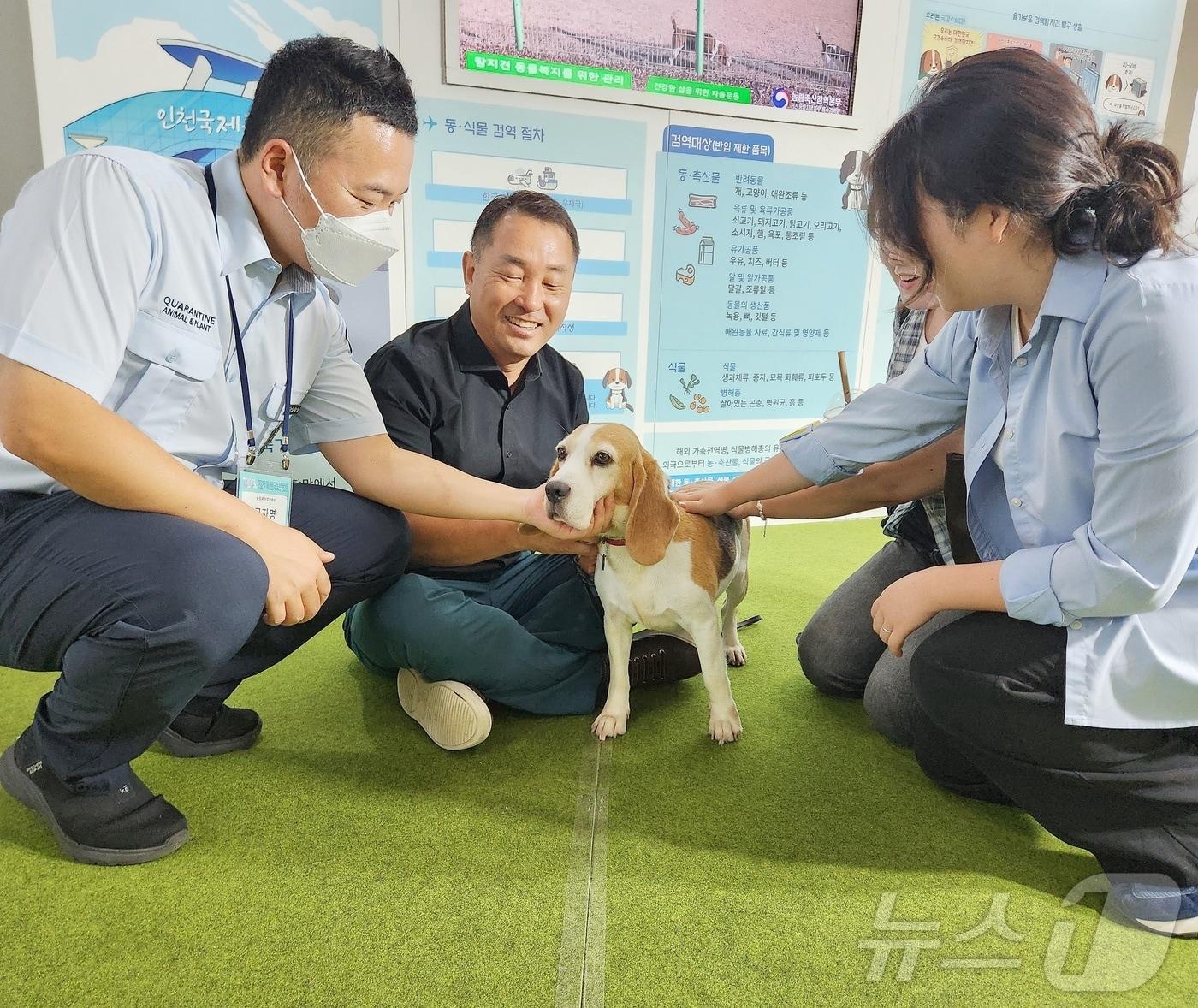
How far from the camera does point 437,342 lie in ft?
7.91

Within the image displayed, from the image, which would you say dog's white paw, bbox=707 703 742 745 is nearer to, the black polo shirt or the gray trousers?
the gray trousers

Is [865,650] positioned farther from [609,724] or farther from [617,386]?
[617,386]

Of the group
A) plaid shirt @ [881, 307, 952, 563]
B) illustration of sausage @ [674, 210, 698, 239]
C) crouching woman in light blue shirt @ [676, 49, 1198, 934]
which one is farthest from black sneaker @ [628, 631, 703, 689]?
illustration of sausage @ [674, 210, 698, 239]

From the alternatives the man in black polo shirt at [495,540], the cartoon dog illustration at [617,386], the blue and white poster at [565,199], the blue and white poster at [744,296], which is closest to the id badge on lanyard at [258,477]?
the man in black polo shirt at [495,540]

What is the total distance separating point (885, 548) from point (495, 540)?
1.24 meters

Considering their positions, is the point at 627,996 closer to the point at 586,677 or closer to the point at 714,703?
the point at 714,703

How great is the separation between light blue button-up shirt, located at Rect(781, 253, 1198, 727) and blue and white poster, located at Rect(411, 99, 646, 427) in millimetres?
2463

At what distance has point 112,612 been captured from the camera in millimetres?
1440

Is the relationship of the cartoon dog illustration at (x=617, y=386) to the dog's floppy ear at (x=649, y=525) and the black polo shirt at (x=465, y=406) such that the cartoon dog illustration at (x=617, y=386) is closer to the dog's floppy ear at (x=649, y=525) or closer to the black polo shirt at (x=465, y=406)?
the black polo shirt at (x=465, y=406)

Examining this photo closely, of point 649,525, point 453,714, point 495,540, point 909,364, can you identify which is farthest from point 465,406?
point 909,364

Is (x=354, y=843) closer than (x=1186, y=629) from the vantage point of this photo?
No

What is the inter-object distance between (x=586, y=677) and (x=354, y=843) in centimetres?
82

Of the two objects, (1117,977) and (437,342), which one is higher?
(437,342)

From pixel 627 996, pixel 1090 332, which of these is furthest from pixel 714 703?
pixel 1090 332
